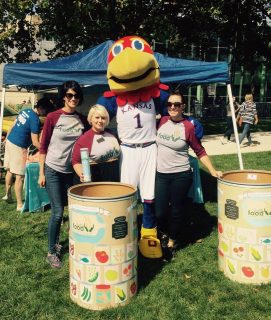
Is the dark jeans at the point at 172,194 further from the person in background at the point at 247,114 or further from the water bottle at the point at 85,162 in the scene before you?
the person in background at the point at 247,114

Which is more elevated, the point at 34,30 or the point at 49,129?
the point at 34,30

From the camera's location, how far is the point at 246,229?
3498 mm

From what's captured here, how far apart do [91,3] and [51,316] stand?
38.2ft

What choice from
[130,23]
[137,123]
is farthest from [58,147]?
[130,23]

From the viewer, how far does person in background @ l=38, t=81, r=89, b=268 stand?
3.94 meters

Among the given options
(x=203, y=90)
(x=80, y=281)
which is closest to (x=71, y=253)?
(x=80, y=281)

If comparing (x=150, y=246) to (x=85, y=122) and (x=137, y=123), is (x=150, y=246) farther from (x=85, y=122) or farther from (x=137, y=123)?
(x=85, y=122)

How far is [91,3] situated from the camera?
13.0 m

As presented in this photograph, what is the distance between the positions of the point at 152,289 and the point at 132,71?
207cm

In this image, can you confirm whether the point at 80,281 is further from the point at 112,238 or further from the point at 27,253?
the point at 27,253

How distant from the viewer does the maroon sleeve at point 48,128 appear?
3.92 meters

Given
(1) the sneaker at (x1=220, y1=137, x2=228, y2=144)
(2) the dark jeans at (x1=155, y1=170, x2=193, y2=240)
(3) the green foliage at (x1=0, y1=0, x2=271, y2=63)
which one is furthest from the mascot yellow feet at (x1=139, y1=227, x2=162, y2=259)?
Answer: (3) the green foliage at (x1=0, y1=0, x2=271, y2=63)

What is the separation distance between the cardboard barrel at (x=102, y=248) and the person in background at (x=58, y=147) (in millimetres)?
734

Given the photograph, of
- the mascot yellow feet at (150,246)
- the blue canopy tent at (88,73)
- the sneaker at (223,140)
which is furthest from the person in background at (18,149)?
the sneaker at (223,140)
